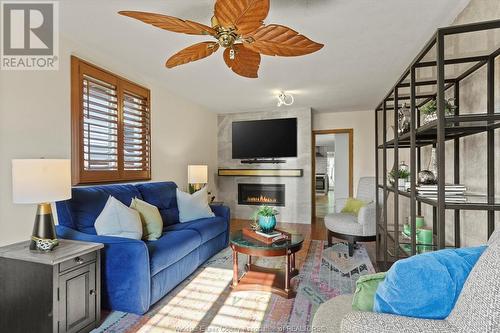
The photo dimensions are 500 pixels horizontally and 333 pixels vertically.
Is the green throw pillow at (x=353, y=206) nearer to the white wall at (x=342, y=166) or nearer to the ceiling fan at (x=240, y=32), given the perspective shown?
the white wall at (x=342, y=166)

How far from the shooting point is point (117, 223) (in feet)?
7.49

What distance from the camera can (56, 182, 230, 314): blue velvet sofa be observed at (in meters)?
2.05

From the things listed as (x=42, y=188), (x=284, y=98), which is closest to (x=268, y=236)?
(x=42, y=188)

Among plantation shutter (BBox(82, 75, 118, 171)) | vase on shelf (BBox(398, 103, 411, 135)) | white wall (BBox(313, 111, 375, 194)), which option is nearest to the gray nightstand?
plantation shutter (BBox(82, 75, 118, 171))

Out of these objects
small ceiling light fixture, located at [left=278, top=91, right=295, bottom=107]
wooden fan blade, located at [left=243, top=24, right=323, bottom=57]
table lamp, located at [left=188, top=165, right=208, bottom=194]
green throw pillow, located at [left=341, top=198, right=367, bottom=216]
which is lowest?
green throw pillow, located at [left=341, top=198, right=367, bottom=216]

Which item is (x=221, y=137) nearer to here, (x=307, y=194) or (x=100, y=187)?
(x=307, y=194)

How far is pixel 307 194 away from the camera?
5.43 m

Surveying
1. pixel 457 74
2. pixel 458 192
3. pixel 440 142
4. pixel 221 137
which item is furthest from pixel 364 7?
pixel 221 137

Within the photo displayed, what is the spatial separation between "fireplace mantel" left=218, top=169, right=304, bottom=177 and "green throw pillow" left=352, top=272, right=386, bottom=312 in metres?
4.27

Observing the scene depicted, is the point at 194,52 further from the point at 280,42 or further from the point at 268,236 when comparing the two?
the point at 268,236

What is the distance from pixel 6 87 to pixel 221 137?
4.13 meters

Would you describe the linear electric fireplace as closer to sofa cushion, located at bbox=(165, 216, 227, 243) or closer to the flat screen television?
the flat screen television

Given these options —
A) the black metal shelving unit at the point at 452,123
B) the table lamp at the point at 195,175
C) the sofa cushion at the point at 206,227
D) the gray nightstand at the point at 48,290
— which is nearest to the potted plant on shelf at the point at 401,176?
the black metal shelving unit at the point at 452,123

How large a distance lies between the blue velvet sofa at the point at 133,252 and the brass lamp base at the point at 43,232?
29 cm
